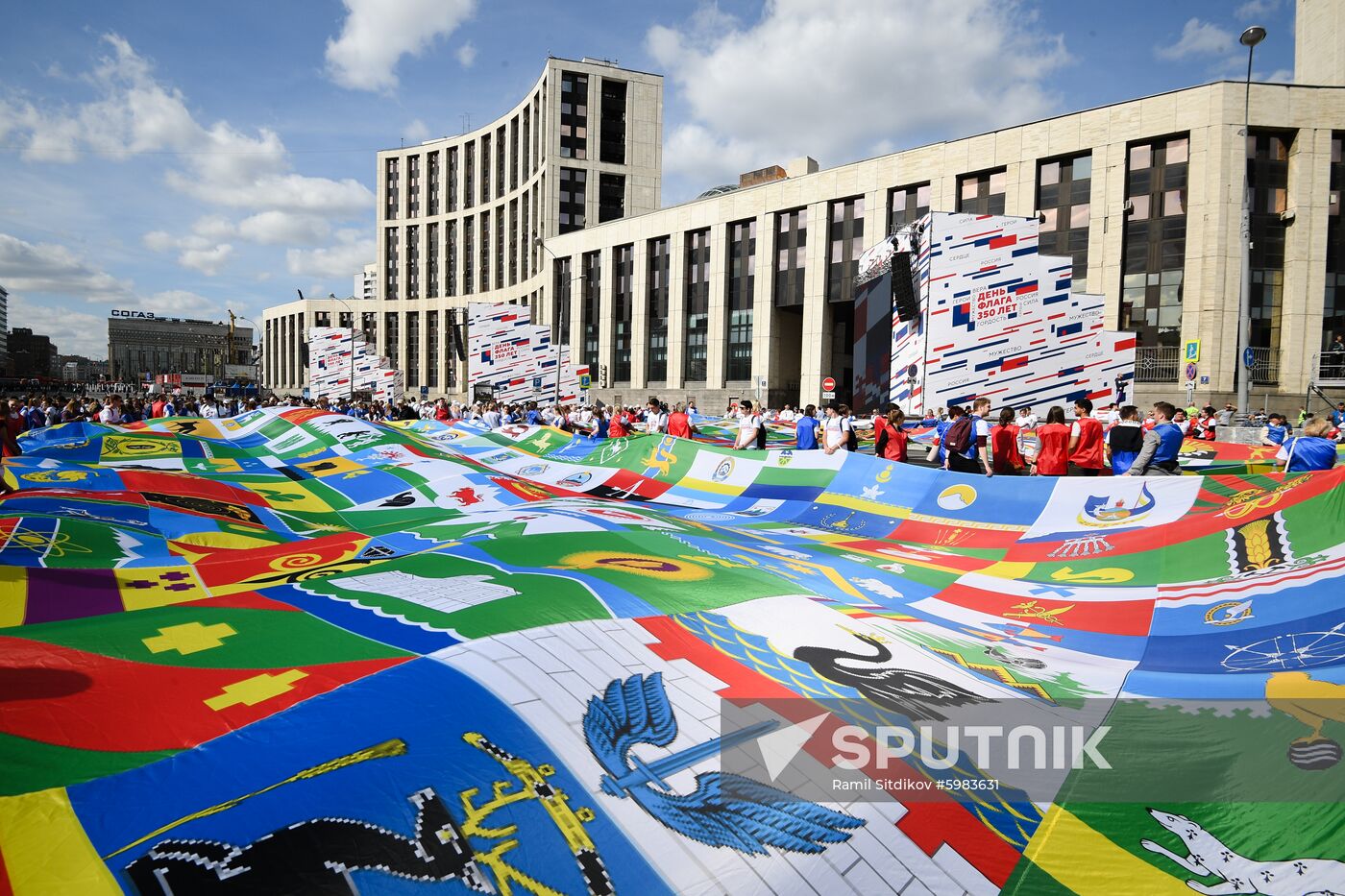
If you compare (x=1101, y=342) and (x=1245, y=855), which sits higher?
(x=1101, y=342)

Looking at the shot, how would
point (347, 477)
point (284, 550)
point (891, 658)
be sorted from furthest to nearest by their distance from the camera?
point (347, 477), point (284, 550), point (891, 658)

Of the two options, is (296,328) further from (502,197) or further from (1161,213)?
(1161,213)

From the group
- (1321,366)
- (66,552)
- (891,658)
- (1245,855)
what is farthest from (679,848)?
(1321,366)

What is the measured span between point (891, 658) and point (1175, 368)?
37096 millimetres

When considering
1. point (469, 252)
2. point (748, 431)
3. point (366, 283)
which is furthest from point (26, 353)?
point (748, 431)

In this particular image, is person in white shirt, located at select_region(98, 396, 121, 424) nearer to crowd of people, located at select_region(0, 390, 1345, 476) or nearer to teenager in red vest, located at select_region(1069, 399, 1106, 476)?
crowd of people, located at select_region(0, 390, 1345, 476)

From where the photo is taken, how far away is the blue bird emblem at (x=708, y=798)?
2428 millimetres

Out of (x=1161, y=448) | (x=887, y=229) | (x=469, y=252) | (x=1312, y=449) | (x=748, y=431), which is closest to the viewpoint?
(x=1312, y=449)

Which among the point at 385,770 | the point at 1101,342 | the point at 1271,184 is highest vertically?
the point at 1271,184

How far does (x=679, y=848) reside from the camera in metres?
2.34

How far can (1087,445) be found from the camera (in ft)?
31.4

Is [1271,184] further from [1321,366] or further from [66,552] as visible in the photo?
[66,552]

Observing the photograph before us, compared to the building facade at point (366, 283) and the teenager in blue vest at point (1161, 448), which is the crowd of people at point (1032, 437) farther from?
the building facade at point (366, 283)

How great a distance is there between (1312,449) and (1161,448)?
167 centimetres
